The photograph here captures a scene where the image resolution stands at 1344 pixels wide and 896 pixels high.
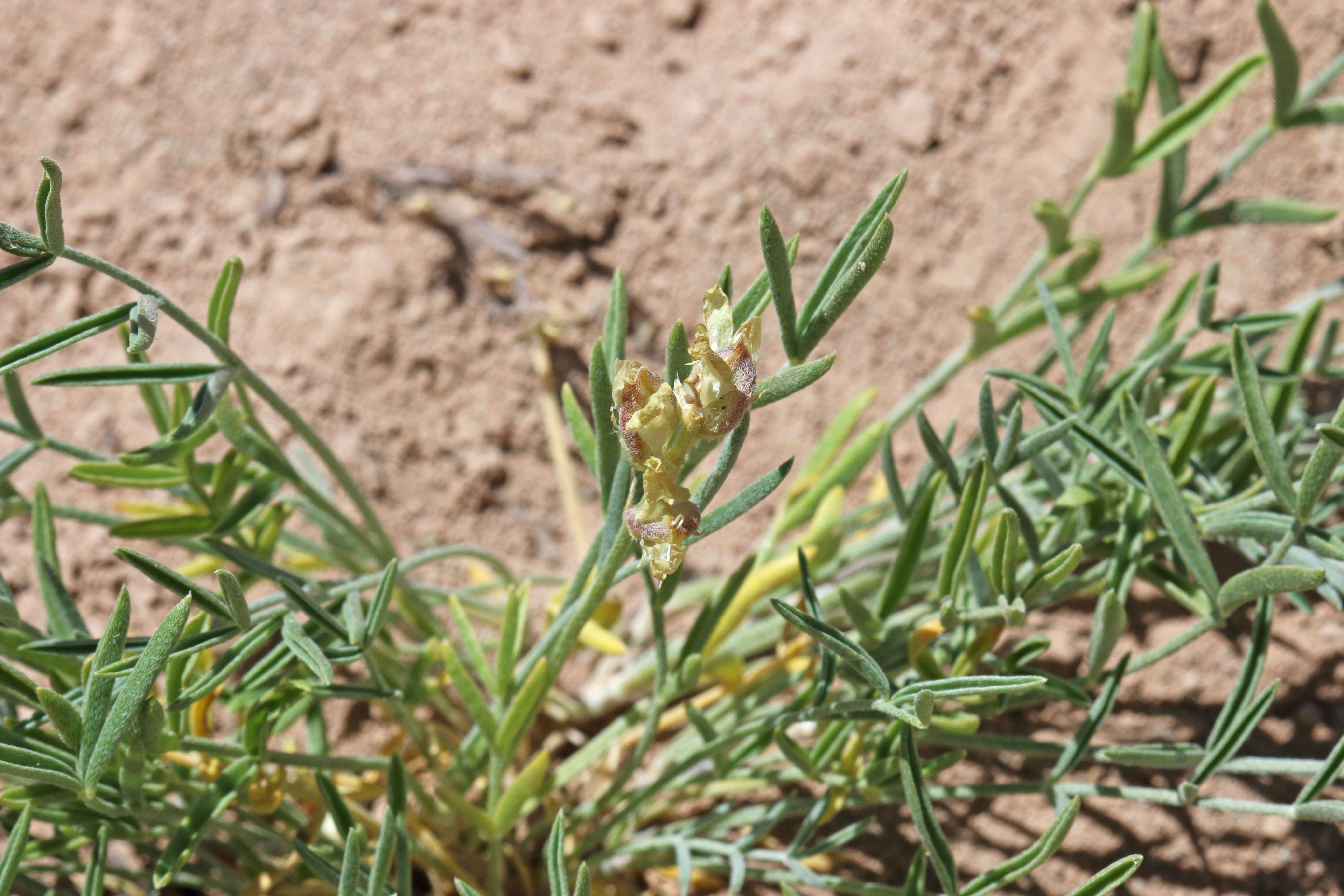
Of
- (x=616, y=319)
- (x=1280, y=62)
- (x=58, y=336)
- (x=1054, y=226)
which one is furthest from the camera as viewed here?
(x=1054, y=226)

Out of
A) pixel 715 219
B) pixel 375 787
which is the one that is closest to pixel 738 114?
pixel 715 219

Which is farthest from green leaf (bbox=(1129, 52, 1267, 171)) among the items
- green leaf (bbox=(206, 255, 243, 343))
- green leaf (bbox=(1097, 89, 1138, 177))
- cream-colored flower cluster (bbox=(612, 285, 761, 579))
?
green leaf (bbox=(206, 255, 243, 343))

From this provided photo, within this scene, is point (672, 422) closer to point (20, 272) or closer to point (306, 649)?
point (306, 649)

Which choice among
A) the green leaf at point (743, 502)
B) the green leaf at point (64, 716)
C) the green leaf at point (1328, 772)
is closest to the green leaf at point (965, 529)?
the green leaf at point (743, 502)

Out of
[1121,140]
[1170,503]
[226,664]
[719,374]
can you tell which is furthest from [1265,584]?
[226,664]

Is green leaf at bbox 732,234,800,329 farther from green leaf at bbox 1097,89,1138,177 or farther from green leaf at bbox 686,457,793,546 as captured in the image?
green leaf at bbox 1097,89,1138,177
